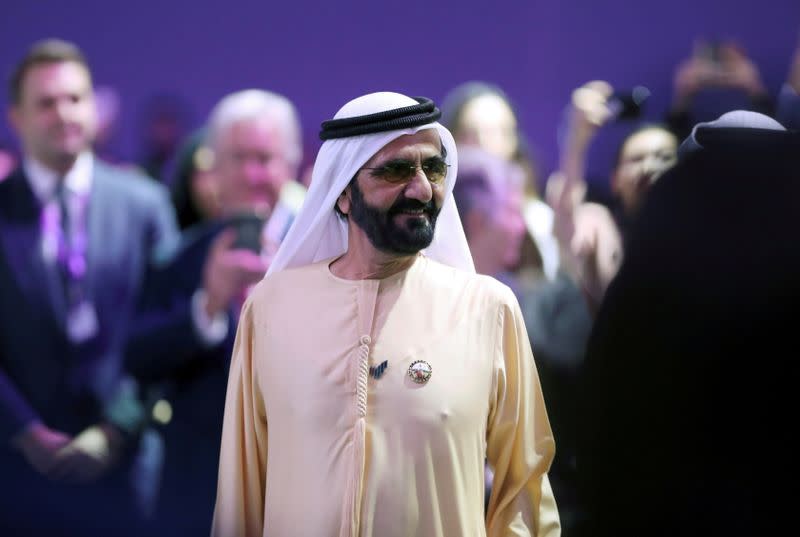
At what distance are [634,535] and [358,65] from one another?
2132 millimetres

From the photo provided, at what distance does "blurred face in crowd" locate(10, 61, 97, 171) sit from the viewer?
14.0 feet

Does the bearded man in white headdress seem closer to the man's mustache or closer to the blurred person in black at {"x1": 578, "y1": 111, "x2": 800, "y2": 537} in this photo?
the man's mustache

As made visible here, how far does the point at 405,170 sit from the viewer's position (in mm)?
3035

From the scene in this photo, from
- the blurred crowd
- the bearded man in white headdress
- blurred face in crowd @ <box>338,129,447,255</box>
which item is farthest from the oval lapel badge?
the blurred crowd

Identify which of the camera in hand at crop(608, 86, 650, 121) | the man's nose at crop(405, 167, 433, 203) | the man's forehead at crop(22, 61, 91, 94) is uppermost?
the man's forehead at crop(22, 61, 91, 94)

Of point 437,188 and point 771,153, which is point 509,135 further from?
point 437,188

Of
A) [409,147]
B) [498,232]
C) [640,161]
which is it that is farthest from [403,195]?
[640,161]

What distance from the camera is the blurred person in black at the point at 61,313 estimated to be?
425 cm

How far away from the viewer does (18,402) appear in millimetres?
4266

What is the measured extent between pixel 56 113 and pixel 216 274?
2.95ft

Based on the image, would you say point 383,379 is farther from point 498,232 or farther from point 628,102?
point 628,102

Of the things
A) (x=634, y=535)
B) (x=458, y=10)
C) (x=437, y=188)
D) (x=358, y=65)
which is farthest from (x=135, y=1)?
(x=634, y=535)

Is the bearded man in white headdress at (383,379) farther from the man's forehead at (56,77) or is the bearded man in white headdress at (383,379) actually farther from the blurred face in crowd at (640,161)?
the man's forehead at (56,77)

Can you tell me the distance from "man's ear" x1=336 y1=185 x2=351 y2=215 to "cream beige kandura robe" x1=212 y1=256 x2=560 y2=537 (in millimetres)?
181
